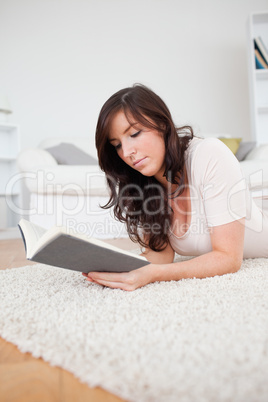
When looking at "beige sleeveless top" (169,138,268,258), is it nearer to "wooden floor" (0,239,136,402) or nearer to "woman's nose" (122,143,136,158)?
"woman's nose" (122,143,136,158)

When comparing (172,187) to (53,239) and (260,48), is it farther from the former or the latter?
(260,48)

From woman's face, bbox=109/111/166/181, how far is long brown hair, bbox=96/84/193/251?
17 mm

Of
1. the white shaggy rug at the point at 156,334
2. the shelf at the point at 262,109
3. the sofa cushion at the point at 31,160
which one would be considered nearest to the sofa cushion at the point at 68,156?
the sofa cushion at the point at 31,160

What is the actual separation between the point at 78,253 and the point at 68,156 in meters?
2.28

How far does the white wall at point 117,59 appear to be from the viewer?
163 inches

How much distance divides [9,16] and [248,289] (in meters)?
4.27

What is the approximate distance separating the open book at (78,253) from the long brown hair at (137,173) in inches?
15.2

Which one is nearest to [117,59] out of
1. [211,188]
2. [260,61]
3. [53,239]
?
[260,61]

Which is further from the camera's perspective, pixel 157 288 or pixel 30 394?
pixel 157 288

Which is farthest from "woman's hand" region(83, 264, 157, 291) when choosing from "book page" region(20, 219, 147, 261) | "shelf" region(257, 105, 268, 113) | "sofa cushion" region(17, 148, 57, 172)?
"shelf" region(257, 105, 268, 113)

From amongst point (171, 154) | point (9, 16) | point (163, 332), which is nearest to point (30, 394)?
point (163, 332)

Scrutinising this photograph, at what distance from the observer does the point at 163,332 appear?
0.69 metres

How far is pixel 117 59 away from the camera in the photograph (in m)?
4.36

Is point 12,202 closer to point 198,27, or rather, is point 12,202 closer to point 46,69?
point 46,69
